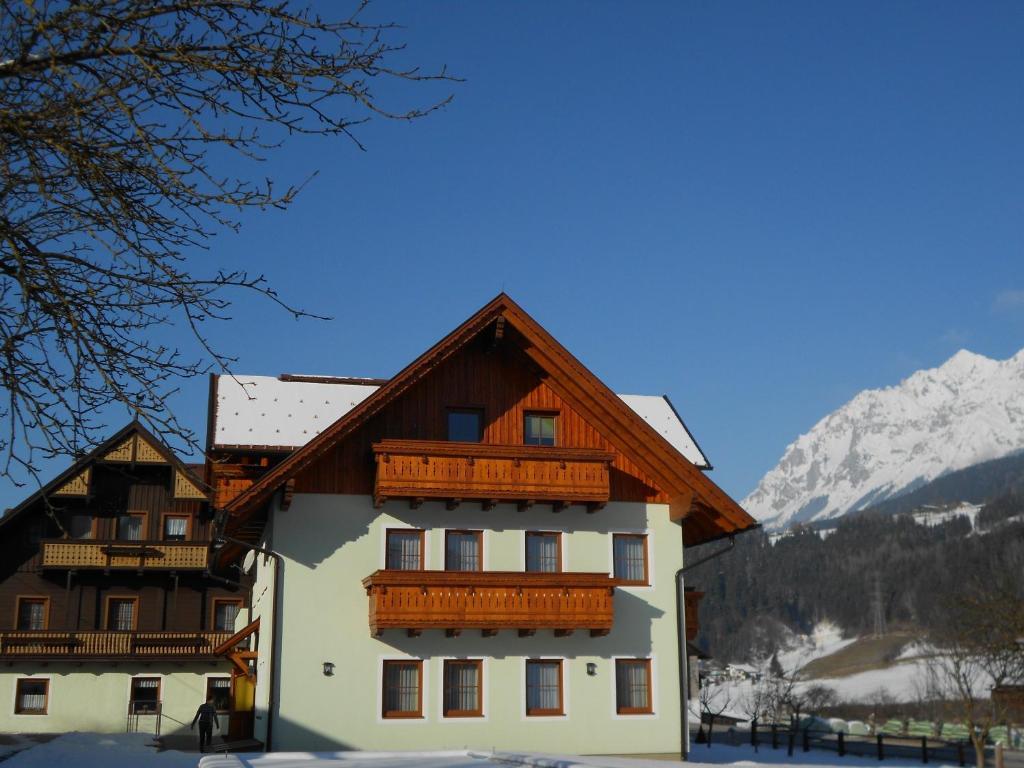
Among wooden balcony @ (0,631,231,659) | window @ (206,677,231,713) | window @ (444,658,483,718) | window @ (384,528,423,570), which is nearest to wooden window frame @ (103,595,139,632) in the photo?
wooden balcony @ (0,631,231,659)

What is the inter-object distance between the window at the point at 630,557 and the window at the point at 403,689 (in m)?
5.49

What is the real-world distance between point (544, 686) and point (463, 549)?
369 centimetres

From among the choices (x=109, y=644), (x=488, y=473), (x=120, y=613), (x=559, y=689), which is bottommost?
(x=559, y=689)

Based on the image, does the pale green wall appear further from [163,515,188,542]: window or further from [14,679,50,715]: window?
[163,515,188,542]: window

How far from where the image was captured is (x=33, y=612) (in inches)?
1671

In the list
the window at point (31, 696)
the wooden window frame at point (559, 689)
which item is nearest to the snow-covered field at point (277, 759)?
the wooden window frame at point (559, 689)

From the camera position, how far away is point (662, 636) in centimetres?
2789

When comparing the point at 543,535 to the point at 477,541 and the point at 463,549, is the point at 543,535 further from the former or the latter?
the point at 463,549

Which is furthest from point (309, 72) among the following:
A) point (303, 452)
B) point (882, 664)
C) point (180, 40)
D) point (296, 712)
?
point (882, 664)

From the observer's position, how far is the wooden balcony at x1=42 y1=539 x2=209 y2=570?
41156mm

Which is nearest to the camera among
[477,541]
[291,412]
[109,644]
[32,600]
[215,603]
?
[477,541]

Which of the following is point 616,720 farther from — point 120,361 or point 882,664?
point 882,664

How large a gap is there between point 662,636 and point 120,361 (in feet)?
64.5

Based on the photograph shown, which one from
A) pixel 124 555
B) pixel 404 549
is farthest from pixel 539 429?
pixel 124 555
